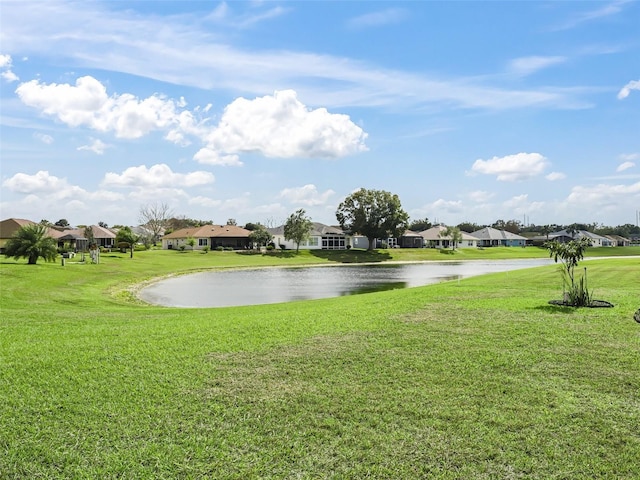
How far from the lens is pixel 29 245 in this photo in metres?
34.8

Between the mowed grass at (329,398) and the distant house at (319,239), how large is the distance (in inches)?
2912

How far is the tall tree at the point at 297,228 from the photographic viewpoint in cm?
7738

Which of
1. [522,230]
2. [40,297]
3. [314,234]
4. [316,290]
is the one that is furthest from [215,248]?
[522,230]

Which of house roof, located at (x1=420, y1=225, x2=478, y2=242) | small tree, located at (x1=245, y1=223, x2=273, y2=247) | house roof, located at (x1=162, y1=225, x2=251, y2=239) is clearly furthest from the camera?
house roof, located at (x1=420, y1=225, x2=478, y2=242)

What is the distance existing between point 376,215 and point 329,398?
75471 millimetres

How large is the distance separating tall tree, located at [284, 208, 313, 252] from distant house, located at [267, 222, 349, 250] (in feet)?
15.9

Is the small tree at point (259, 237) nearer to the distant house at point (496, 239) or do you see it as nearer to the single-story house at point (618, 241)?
the distant house at point (496, 239)

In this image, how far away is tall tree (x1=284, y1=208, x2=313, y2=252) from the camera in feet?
254

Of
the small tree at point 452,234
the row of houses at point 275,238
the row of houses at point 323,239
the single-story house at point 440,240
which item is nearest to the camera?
Answer: the row of houses at point 275,238

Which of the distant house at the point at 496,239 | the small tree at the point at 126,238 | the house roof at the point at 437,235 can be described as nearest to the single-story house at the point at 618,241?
the distant house at the point at 496,239

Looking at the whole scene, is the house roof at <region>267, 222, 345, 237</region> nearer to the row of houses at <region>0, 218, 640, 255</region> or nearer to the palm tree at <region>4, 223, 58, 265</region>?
the row of houses at <region>0, 218, 640, 255</region>

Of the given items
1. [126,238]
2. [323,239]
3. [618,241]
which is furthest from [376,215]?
[618,241]

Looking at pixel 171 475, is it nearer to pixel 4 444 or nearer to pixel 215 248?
pixel 4 444

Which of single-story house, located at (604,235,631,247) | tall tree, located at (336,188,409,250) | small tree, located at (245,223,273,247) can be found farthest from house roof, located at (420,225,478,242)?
single-story house, located at (604,235,631,247)
